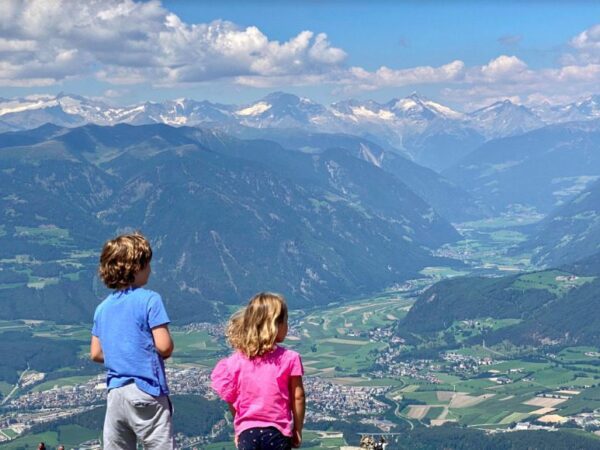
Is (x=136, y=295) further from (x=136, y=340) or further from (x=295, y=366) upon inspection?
(x=295, y=366)

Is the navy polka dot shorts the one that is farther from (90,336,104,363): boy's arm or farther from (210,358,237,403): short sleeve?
(90,336,104,363): boy's arm

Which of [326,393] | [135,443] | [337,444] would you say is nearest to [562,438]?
[337,444]

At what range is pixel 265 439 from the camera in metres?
13.8

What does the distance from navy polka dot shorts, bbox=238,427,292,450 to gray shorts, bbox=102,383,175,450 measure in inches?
42.7

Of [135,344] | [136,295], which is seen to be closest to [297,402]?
[135,344]

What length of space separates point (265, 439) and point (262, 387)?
0.69 meters

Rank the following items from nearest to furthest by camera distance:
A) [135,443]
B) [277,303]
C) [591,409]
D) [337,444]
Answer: [277,303] → [135,443] → [337,444] → [591,409]

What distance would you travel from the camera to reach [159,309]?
1374cm

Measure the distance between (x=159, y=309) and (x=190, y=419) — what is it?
149389mm

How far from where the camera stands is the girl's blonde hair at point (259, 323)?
13.4 m

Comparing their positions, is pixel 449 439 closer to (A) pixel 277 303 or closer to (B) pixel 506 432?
(B) pixel 506 432

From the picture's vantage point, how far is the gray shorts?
13844 mm

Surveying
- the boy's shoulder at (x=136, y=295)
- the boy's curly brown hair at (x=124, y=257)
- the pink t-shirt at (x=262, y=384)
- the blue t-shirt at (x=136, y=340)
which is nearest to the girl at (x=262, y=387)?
the pink t-shirt at (x=262, y=384)

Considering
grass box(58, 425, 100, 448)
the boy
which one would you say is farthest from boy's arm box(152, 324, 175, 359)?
grass box(58, 425, 100, 448)
